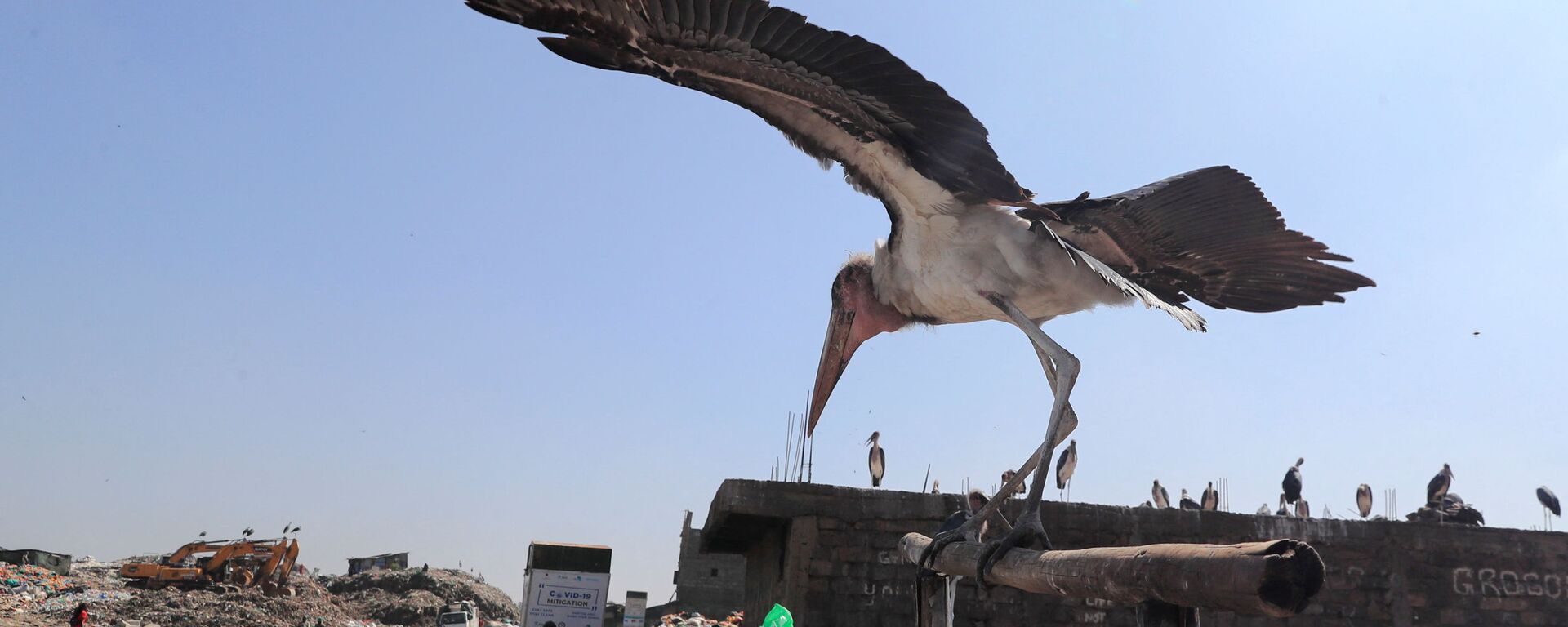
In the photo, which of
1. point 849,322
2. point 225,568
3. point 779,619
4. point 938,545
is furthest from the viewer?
point 225,568

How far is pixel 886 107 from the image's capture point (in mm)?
3701

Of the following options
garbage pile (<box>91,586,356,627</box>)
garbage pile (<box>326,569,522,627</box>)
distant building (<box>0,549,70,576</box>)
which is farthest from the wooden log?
distant building (<box>0,549,70,576</box>)

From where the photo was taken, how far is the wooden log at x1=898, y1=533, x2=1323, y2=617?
1729 millimetres

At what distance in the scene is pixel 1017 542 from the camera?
336cm

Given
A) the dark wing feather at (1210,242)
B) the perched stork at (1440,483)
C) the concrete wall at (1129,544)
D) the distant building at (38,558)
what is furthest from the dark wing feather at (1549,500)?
the distant building at (38,558)

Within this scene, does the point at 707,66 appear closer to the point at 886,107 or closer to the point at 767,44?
the point at 767,44

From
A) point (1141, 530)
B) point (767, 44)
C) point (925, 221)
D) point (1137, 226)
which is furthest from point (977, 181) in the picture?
point (1141, 530)

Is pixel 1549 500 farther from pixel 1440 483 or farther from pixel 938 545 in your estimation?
pixel 938 545

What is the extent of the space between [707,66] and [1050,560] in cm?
194

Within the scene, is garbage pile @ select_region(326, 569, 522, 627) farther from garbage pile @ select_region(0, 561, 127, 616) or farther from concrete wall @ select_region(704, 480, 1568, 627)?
concrete wall @ select_region(704, 480, 1568, 627)

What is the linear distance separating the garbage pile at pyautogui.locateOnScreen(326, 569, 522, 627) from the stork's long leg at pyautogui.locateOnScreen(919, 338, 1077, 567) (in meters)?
19.0

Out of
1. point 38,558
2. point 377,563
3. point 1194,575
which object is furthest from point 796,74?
point 377,563

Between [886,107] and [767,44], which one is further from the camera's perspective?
[886,107]

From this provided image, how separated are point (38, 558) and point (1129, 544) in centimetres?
2422
